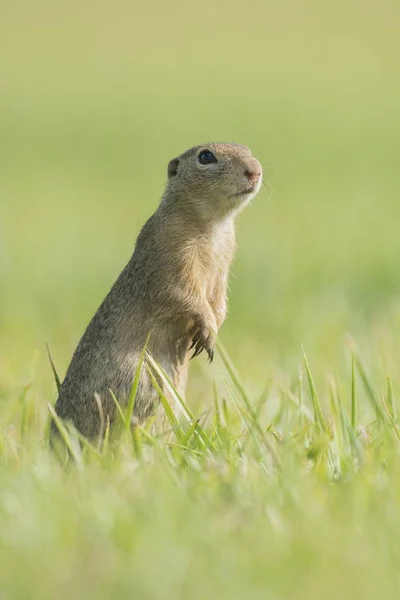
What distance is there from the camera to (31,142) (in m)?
22.5

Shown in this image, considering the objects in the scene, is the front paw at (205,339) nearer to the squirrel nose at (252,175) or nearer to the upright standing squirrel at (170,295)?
the upright standing squirrel at (170,295)

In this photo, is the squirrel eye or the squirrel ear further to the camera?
the squirrel ear

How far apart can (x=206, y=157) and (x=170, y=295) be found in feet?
2.76

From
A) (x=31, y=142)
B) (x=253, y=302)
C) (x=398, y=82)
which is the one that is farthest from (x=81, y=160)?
(x=253, y=302)

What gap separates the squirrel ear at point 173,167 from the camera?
210 inches

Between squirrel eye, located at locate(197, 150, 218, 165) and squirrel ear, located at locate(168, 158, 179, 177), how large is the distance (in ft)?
0.58

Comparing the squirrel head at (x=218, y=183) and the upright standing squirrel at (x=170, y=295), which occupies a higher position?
the squirrel head at (x=218, y=183)

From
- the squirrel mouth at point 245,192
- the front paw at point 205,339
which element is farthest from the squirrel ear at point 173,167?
the front paw at point 205,339

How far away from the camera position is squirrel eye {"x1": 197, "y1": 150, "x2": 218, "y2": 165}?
5.12 meters

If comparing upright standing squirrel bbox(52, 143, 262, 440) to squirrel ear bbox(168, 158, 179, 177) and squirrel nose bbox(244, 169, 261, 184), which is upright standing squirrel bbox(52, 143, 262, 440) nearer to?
squirrel nose bbox(244, 169, 261, 184)

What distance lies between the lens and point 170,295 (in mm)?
4613

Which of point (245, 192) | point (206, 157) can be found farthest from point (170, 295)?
point (206, 157)

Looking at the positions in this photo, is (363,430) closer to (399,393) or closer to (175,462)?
(175,462)

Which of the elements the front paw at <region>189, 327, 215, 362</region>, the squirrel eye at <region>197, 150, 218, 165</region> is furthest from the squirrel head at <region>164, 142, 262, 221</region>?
the front paw at <region>189, 327, 215, 362</region>
